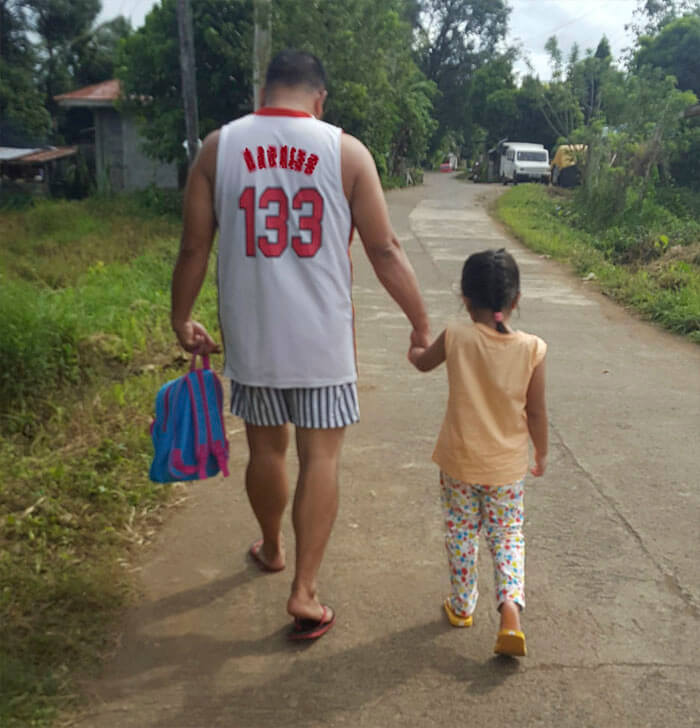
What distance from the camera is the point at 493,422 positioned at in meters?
2.67

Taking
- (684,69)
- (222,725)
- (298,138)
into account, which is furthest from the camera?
(684,69)

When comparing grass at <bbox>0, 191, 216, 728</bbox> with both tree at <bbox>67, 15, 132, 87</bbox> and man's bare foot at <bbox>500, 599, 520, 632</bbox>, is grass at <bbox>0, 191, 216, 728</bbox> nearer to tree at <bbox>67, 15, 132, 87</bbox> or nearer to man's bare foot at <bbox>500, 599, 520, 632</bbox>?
man's bare foot at <bbox>500, 599, 520, 632</bbox>

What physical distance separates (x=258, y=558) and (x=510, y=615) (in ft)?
3.64

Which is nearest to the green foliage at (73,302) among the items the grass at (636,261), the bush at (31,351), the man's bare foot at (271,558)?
the bush at (31,351)

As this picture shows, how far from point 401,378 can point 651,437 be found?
6.17 ft

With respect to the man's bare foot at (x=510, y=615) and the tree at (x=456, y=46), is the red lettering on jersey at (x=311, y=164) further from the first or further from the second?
the tree at (x=456, y=46)

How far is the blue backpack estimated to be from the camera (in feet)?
9.30

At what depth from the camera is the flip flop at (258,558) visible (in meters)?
3.22

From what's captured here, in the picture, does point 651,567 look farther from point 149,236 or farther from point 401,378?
point 149,236

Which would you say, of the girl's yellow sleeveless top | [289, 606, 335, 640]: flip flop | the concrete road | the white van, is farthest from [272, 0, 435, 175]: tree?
[289, 606, 335, 640]: flip flop

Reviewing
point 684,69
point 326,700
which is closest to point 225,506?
point 326,700

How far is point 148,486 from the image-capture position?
3.91 meters

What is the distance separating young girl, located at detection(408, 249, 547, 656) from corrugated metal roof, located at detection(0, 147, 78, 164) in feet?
91.1

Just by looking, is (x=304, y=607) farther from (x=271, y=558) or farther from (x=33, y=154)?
(x=33, y=154)
